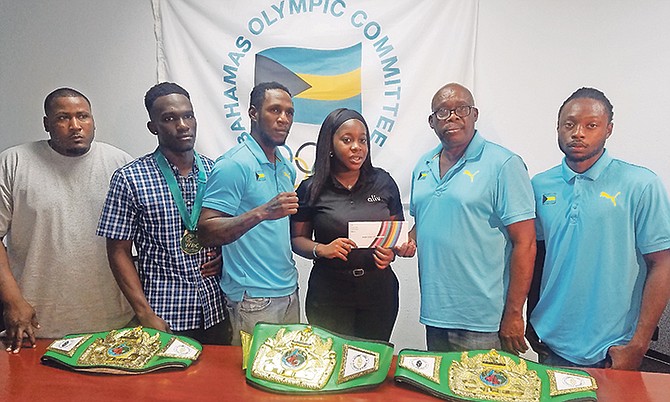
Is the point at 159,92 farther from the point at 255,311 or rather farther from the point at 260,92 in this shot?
the point at 255,311

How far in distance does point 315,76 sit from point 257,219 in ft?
2.43

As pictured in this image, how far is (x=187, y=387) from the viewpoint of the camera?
141 cm

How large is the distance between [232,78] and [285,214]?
0.80m

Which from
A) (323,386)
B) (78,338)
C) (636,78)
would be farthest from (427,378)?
(636,78)

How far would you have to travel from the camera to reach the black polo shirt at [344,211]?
1.93 metres

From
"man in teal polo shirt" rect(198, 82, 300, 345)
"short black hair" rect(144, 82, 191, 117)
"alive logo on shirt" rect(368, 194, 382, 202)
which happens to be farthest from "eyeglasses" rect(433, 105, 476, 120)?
"short black hair" rect(144, 82, 191, 117)

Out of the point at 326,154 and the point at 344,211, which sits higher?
the point at 326,154

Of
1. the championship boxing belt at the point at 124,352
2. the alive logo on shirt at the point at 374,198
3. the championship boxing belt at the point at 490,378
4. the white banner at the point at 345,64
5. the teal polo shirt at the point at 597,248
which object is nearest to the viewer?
the championship boxing belt at the point at 490,378

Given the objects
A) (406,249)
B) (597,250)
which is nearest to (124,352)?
(406,249)

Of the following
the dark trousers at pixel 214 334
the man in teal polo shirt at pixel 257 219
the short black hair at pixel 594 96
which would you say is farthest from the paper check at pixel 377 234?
the short black hair at pixel 594 96

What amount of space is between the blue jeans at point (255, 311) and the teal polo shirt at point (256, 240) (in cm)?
2

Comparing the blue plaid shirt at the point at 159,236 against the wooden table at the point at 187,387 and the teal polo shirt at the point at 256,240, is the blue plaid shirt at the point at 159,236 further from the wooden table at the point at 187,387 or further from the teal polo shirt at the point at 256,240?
the wooden table at the point at 187,387

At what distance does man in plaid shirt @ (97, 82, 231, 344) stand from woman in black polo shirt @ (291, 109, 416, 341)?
39cm

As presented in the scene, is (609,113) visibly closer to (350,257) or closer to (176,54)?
(350,257)
